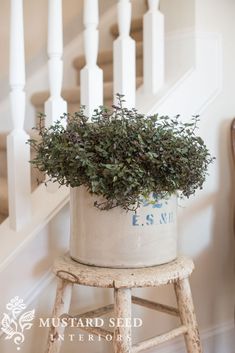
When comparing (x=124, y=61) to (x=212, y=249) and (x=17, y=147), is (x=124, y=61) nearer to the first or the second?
(x=17, y=147)

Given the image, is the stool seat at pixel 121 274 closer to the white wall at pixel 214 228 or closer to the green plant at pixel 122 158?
the green plant at pixel 122 158

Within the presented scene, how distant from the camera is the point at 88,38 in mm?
1389

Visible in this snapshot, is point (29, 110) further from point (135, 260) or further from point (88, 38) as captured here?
point (135, 260)

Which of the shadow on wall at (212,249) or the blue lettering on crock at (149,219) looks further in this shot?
the shadow on wall at (212,249)

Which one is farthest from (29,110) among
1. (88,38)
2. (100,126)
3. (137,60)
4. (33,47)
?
(100,126)

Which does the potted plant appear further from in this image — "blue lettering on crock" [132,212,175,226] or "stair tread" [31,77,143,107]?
"stair tread" [31,77,143,107]

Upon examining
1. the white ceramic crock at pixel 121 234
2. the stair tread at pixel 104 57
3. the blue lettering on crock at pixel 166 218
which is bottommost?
the white ceramic crock at pixel 121 234

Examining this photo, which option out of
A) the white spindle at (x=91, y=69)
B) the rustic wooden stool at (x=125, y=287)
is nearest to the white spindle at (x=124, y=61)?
the white spindle at (x=91, y=69)

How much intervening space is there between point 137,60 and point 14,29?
0.82 meters

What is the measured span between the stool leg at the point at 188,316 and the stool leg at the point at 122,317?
170mm

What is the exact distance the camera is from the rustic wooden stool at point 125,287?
3.30ft

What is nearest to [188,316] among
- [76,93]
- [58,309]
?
[58,309]

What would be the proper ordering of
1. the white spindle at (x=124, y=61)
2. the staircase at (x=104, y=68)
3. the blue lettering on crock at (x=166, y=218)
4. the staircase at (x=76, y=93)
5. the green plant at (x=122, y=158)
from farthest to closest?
the staircase at (x=104, y=68), the staircase at (x=76, y=93), the white spindle at (x=124, y=61), the blue lettering on crock at (x=166, y=218), the green plant at (x=122, y=158)
